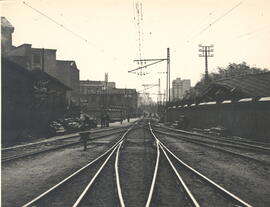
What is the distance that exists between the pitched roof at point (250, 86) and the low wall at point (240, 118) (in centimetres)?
181

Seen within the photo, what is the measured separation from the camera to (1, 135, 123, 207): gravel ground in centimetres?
717

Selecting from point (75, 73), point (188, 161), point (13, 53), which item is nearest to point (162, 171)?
point (188, 161)

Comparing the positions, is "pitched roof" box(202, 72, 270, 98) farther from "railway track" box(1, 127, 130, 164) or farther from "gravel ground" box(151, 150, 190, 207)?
"gravel ground" box(151, 150, 190, 207)

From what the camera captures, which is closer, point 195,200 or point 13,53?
point 195,200

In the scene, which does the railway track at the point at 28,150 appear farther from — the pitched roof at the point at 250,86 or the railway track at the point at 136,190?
the pitched roof at the point at 250,86

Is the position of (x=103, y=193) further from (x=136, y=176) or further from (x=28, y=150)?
(x=28, y=150)

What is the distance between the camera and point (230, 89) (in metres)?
29.0

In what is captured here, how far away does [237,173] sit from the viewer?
9.71 metres

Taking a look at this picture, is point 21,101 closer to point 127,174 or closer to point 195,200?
point 127,174

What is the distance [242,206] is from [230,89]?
79.3 feet

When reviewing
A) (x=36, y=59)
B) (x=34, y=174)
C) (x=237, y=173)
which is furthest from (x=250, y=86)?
(x=36, y=59)

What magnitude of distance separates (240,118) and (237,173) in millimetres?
14930

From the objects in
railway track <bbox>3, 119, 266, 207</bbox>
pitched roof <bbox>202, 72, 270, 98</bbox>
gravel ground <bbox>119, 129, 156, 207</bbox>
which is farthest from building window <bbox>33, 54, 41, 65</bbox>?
railway track <bbox>3, 119, 266, 207</bbox>

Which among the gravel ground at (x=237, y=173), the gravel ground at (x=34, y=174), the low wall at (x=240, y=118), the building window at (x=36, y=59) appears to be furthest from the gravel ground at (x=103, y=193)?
the building window at (x=36, y=59)
